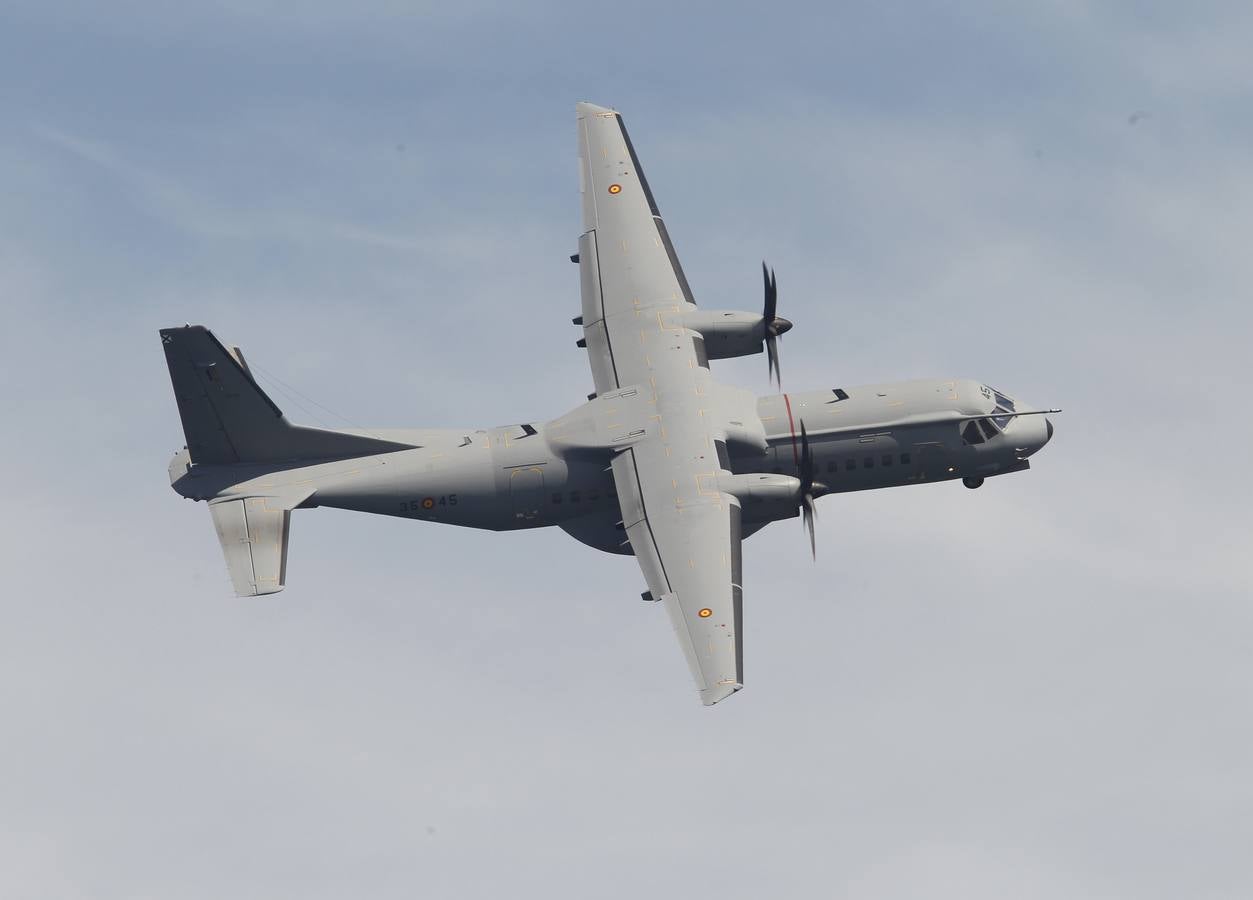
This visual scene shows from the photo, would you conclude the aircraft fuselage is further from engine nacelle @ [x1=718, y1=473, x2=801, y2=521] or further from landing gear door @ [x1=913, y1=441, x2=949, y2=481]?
engine nacelle @ [x1=718, y1=473, x2=801, y2=521]

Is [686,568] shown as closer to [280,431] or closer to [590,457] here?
[590,457]

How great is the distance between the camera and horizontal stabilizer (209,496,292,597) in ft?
209

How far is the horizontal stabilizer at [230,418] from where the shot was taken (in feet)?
213

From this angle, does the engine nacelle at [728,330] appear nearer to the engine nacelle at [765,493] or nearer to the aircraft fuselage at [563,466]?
the aircraft fuselage at [563,466]

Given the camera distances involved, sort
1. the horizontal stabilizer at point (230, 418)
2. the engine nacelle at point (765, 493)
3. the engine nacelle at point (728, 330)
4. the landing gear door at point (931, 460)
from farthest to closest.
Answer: the engine nacelle at point (728, 330) < the landing gear door at point (931, 460) < the horizontal stabilizer at point (230, 418) < the engine nacelle at point (765, 493)

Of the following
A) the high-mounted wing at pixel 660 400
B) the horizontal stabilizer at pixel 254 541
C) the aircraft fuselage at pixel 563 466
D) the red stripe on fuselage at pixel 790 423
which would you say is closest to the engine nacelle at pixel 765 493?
the high-mounted wing at pixel 660 400

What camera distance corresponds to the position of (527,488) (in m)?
66.3

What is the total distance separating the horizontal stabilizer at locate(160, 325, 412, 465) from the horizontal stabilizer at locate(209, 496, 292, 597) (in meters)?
2.00

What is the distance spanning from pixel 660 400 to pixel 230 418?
15188mm

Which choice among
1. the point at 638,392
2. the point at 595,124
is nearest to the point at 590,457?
the point at 638,392

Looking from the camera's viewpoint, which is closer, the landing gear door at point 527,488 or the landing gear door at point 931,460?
the landing gear door at point 527,488

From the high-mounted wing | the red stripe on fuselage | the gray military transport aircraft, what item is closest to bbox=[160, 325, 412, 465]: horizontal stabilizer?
the gray military transport aircraft

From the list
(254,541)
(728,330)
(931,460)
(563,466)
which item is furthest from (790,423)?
(254,541)

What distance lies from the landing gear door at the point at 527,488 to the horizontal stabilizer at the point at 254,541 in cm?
792
